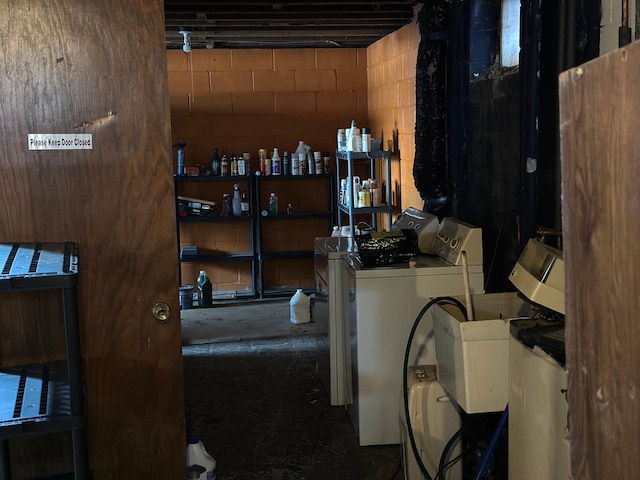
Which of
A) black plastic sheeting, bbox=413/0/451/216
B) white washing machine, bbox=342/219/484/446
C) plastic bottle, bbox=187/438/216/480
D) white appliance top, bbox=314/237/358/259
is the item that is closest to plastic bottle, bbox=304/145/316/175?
white appliance top, bbox=314/237/358/259

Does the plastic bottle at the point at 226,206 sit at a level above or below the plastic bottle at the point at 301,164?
below

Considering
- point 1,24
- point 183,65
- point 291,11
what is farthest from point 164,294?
point 183,65

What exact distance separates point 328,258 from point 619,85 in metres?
2.74

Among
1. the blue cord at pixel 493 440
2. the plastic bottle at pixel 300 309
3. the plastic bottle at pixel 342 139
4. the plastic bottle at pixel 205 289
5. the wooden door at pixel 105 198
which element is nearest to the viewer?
the wooden door at pixel 105 198

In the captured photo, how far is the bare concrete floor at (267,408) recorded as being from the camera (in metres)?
3.04

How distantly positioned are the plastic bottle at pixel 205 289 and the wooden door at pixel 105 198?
3.62 metres

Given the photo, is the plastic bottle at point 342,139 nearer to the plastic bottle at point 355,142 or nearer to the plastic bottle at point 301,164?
the plastic bottle at point 355,142

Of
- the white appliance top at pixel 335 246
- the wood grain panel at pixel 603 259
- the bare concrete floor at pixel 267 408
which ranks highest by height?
the wood grain panel at pixel 603 259

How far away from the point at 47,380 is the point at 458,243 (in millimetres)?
1866

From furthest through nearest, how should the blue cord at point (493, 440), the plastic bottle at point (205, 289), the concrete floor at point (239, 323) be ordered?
the plastic bottle at point (205, 289) < the concrete floor at point (239, 323) < the blue cord at point (493, 440)

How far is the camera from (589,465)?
2.84 feet

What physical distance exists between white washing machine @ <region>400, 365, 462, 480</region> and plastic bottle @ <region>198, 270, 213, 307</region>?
11.0 ft

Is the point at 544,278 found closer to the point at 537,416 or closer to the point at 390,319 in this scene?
the point at 537,416

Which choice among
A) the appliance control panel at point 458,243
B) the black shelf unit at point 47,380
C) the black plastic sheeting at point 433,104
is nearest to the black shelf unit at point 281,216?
the black plastic sheeting at point 433,104
